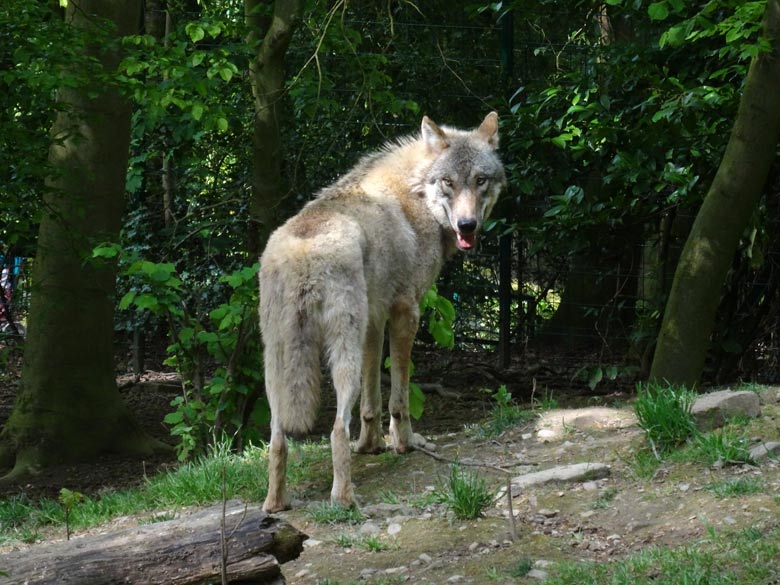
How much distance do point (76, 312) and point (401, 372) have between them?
10.3 ft

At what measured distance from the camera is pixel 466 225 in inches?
249

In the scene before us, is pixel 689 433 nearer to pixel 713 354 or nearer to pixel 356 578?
pixel 356 578

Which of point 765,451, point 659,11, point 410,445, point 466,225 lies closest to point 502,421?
point 410,445

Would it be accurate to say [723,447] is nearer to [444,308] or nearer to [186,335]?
[444,308]

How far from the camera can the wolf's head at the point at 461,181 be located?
640 cm

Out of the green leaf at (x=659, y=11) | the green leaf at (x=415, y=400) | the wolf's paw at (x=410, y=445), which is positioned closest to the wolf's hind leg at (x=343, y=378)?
the wolf's paw at (x=410, y=445)

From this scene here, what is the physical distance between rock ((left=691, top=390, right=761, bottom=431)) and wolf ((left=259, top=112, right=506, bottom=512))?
1738 mm

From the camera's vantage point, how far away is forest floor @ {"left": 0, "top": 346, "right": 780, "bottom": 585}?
4.39 m

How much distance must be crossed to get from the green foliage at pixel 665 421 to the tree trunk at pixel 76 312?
14.4ft

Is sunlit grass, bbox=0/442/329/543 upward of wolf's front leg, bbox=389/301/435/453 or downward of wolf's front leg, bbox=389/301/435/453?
downward

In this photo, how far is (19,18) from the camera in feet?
20.1

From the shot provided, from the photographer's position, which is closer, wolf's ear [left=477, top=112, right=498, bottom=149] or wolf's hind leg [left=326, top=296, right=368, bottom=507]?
wolf's hind leg [left=326, top=296, right=368, bottom=507]

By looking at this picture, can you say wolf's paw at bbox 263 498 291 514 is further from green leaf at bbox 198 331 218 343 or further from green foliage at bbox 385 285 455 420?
green leaf at bbox 198 331 218 343

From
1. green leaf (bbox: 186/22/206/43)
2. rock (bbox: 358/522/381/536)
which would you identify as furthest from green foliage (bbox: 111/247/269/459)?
rock (bbox: 358/522/381/536)
